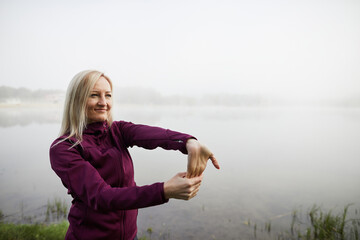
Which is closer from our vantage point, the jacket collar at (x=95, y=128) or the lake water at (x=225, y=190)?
the jacket collar at (x=95, y=128)

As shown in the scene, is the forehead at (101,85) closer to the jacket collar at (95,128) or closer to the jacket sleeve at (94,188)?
the jacket collar at (95,128)

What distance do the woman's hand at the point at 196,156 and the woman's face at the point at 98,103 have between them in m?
0.79

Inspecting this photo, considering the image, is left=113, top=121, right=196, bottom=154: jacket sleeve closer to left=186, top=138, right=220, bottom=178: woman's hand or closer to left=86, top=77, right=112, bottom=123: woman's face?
left=186, top=138, right=220, bottom=178: woman's hand

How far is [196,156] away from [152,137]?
487 millimetres

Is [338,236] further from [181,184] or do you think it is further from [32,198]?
[32,198]

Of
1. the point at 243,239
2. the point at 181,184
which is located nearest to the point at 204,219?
the point at 243,239

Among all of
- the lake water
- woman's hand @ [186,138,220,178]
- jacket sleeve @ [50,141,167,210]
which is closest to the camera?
jacket sleeve @ [50,141,167,210]

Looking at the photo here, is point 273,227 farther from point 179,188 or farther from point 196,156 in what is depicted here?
point 179,188

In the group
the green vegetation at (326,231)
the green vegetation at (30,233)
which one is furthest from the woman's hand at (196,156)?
the green vegetation at (326,231)

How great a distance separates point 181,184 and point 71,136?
0.95 m

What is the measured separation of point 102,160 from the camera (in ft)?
5.55

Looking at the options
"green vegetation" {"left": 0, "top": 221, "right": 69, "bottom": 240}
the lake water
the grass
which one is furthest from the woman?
the lake water

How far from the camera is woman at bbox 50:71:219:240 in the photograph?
1309 millimetres

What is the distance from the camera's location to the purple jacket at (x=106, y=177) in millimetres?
1294
